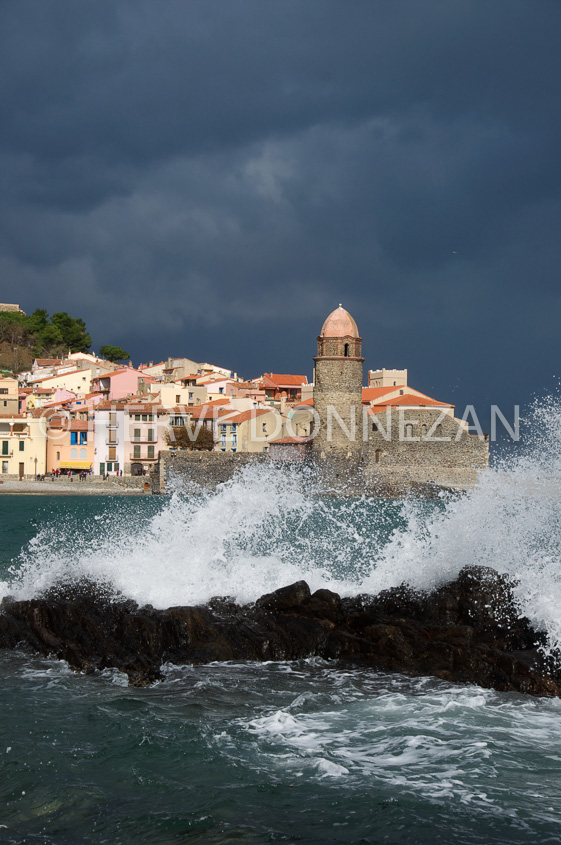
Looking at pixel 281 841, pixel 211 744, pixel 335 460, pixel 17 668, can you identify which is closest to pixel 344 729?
pixel 211 744

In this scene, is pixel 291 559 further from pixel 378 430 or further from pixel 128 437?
pixel 128 437

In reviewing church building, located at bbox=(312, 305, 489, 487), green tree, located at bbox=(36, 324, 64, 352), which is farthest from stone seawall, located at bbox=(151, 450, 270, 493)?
green tree, located at bbox=(36, 324, 64, 352)

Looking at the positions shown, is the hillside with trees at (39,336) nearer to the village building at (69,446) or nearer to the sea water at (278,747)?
the village building at (69,446)

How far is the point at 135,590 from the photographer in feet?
40.3

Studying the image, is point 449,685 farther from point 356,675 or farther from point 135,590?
point 135,590

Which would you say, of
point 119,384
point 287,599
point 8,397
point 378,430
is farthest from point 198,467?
point 287,599

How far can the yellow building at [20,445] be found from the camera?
55.5m

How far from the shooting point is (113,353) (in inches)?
3743

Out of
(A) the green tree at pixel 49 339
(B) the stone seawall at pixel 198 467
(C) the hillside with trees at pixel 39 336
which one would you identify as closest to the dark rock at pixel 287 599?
(B) the stone seawall at pixel 198 467

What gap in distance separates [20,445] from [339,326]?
21.2 meters

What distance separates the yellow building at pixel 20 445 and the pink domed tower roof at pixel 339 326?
18.7 metres

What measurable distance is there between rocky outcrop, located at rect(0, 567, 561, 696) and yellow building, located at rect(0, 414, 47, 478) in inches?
1810

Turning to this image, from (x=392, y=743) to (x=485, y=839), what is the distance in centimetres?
168

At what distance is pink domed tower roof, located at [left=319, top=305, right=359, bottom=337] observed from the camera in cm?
5084
